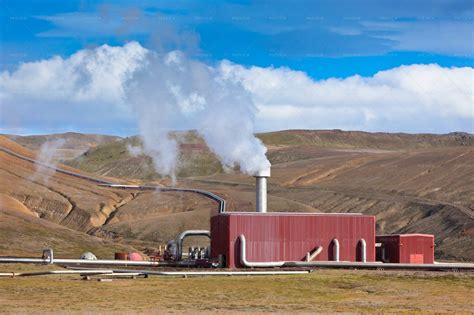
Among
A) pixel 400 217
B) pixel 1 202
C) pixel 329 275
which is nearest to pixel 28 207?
pixel 1 202

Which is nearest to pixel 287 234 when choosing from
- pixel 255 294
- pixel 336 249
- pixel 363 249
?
pixel 336 249

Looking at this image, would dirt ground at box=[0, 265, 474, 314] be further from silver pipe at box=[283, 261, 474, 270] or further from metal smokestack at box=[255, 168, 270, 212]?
metal smokestack at box=[255, 168, 270, 212]

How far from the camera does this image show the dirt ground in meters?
53.0

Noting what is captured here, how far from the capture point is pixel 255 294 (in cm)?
6041

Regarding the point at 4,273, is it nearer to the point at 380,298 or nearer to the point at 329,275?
the point at 329,275

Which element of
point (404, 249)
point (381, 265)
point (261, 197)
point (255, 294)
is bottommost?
point (255, 294)

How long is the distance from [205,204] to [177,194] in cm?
1371

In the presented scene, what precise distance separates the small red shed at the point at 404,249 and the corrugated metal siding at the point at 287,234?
2.94 meters

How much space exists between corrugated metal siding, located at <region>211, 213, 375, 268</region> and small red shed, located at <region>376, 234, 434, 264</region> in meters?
2.94

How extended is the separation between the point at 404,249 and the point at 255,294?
28.8m

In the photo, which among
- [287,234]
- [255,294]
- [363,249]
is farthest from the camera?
[363,249]

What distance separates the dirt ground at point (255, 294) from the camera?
53.0 m

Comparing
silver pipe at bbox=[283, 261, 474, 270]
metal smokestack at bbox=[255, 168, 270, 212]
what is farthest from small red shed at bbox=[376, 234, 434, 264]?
metal smokestack at bbox=[255, 168, 270, 212]

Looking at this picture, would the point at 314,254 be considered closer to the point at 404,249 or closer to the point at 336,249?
the point at 336,249
